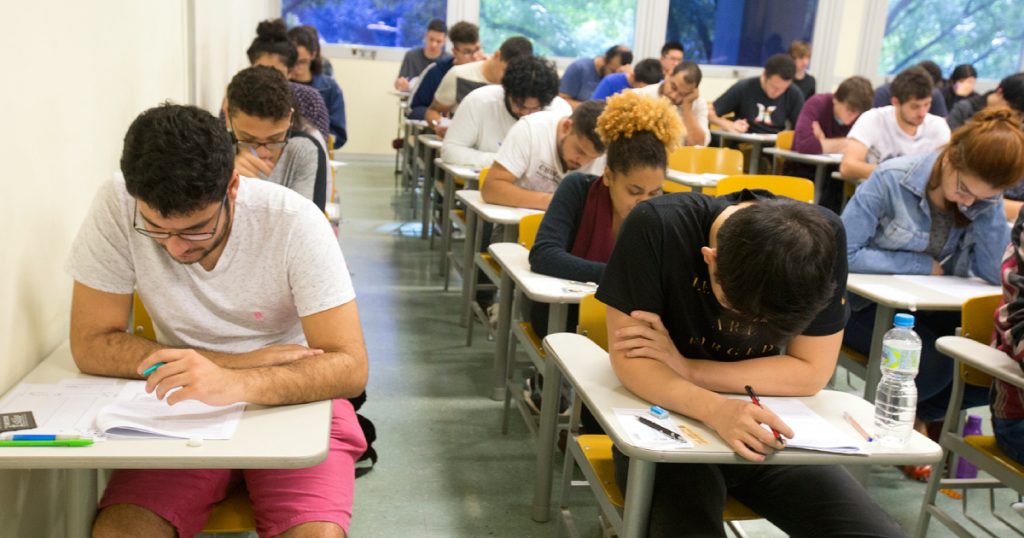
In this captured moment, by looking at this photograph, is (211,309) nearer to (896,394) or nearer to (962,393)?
(896,394)

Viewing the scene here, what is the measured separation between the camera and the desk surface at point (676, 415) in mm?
1486

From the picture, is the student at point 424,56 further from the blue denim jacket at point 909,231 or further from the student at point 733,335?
the student at point 733,335

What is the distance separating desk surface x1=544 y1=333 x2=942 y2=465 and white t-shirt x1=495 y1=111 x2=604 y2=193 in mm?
1669

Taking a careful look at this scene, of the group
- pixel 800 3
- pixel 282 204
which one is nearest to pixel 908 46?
pixel 800 3

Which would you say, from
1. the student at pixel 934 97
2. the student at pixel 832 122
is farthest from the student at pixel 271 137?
the student at pixel 934 97

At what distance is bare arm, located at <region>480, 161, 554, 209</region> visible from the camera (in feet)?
11.7

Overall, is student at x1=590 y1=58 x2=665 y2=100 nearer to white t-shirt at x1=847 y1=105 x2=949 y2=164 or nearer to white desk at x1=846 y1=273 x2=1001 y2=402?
white t-shirt at x1=847 y1=105 x2=949 y2=164

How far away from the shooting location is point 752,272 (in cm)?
142

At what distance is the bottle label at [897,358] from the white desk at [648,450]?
94mm

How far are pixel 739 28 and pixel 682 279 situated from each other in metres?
9.26

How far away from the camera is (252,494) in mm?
1627

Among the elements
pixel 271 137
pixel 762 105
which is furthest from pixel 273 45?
pixel 762 105

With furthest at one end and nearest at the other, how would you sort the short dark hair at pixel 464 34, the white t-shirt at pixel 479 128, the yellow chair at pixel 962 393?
the short dark hair at pixel 464 34, the white t-shirt at pixel 479 128, the yellow chair at pixel 962 393

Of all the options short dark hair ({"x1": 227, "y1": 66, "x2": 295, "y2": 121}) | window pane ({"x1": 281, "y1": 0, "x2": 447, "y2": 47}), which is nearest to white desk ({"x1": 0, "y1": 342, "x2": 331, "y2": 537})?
short dark hair ({"x1": 227, "y1": 66, "x2": 295, "y2": 121})
